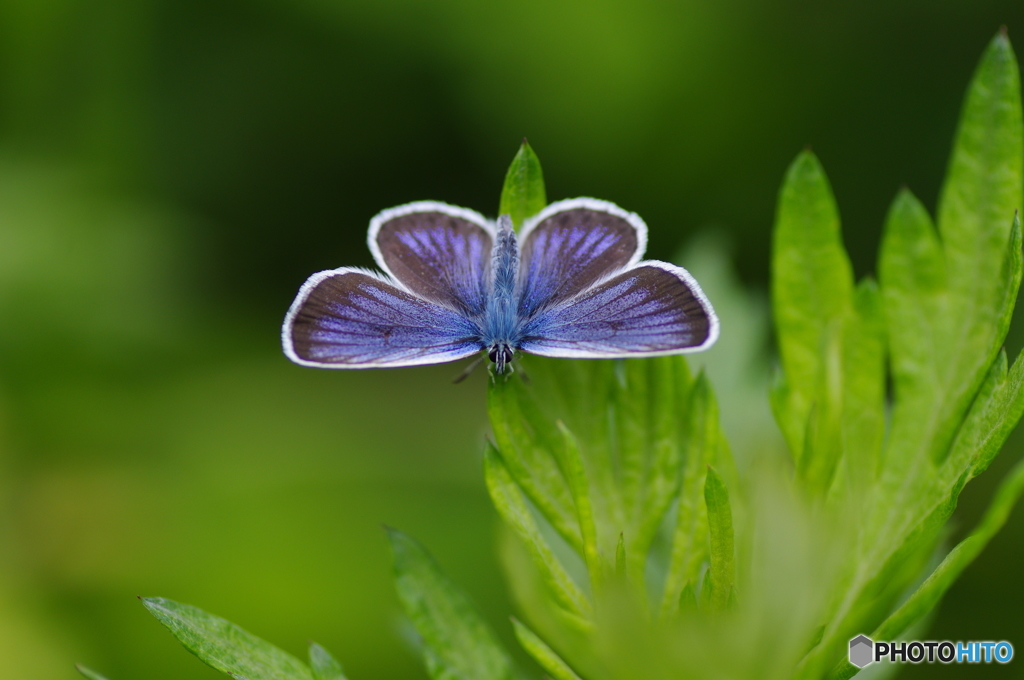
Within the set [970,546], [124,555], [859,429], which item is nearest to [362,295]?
[859,429]

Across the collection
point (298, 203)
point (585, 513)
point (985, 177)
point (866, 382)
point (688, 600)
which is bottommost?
point (688, 600)

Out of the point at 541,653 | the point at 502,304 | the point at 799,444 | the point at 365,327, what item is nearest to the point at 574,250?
the point at 502,304

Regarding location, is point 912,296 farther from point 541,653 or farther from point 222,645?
point 222,645

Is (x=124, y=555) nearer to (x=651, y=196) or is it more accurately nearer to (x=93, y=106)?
(x=93, y=106)

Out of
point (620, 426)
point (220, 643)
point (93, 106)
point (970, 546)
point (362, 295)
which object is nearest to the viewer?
point (970, 546)

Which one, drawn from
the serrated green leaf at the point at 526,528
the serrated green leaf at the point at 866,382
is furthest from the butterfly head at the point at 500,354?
the serrated green leaf at the point at 866,382
